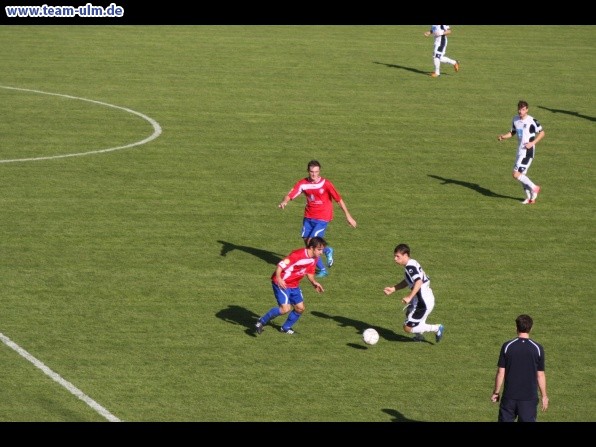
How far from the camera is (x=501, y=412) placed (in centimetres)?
1639

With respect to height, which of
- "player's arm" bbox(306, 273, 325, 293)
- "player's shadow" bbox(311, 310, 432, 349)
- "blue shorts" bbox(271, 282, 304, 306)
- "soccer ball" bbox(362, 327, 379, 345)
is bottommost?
"player's shadow" bbox(311, 310, 432, 349)

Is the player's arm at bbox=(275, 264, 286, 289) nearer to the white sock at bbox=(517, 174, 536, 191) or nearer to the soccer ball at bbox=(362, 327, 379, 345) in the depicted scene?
the soccer ball at bbox=(362, 327, 379, 345)

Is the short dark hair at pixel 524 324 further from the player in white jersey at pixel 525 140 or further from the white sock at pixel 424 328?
the player in white jersey at pixel 525 140

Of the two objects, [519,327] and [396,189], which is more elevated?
[519,327]

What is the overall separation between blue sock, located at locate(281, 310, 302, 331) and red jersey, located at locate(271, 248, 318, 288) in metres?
0.70

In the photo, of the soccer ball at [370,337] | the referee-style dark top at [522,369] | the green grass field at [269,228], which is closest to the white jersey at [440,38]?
the green grass field at [269,228]

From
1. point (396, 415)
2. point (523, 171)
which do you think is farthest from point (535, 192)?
point (396, 415)

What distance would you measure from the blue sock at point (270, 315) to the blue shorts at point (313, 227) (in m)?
4.09

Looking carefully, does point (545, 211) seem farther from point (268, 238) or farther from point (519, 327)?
point (519, 327)

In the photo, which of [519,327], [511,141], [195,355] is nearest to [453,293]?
[195,355]

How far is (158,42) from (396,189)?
24.0 m

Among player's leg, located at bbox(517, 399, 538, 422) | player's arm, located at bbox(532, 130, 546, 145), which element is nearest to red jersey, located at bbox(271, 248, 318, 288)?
player's leg, located at bbox(517, 399, 538, 422)

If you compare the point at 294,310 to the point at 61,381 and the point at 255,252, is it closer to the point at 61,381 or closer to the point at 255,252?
the point at 61,381

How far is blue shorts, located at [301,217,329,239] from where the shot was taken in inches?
1008
